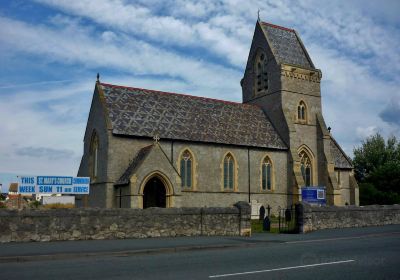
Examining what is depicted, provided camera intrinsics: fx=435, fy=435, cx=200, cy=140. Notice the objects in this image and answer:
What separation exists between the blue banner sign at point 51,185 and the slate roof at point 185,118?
24.7ft

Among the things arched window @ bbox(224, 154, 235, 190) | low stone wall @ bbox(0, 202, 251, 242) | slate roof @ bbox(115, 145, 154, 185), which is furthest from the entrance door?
low stone wall @ bbox(0, 202, 251, 242)

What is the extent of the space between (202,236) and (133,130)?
42.9ft

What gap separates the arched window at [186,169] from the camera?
34.1m

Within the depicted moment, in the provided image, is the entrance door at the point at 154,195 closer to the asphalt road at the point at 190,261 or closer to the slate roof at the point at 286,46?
the asphalt road at the point at 190,261

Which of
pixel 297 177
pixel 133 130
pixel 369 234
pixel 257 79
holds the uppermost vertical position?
pixel 257 79

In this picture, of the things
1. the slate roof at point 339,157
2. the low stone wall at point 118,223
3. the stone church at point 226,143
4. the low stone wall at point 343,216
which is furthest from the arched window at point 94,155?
the slate roof at point 339,157

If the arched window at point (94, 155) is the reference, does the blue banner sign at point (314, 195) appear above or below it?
below

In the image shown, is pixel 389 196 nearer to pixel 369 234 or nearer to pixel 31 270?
pixel 369 234

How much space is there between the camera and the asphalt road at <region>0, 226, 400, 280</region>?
10484 millimetres

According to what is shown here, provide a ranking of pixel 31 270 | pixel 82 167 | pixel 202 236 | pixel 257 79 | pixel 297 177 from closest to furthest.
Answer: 1. pixel 31 270
2. pixel 202 236
3. pixel 82 167
4. pixel 297 177
5. pixel 257 79

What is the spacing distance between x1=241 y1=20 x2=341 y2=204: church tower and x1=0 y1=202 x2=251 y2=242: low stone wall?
1700 cm

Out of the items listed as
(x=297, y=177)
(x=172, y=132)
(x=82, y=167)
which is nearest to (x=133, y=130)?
(x=172, y=132)

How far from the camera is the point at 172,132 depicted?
34.0 m

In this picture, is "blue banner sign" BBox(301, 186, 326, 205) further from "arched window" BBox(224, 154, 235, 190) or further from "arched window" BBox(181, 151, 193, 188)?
"arched window" BBox(181, 151, 193, 188)
